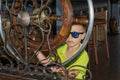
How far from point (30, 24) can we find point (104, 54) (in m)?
3.75

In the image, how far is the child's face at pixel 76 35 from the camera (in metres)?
1.12

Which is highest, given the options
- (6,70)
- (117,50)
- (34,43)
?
(34,43)

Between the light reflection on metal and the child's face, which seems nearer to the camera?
the light reflection on metal

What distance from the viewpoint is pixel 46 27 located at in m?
1.04

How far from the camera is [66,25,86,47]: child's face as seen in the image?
3.69ft

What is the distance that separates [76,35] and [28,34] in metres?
0.19

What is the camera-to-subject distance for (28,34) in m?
1.07

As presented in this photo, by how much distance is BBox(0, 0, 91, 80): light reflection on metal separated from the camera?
1.00 m

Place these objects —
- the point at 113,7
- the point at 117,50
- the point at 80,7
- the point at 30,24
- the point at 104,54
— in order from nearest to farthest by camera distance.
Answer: the point at 30,24 → the point at 80,7 → the point at 104,54 → the point at 117,50 → the point at 113,7

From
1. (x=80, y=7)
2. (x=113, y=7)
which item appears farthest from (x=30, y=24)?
(x=113, y=7)

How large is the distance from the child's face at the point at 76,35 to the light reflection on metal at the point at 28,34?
0.44 ft

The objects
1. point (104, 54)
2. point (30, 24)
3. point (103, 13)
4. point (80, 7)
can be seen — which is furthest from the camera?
point (103, 13)

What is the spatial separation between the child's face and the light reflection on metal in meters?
0.13

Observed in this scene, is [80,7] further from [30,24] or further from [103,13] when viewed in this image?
[30,24]
